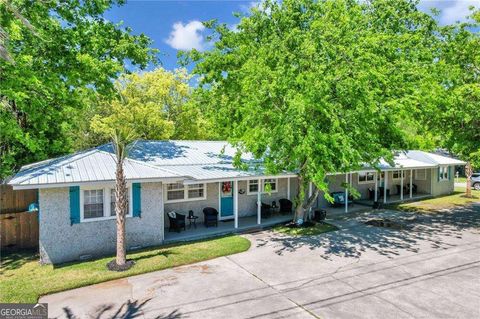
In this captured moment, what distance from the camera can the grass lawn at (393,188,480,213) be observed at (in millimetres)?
21130

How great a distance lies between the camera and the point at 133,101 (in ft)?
101

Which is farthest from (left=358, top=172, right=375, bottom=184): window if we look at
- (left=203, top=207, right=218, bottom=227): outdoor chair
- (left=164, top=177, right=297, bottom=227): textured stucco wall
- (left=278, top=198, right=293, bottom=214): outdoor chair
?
(left=203, top=207, right=218, bottom=227): outdoor chair

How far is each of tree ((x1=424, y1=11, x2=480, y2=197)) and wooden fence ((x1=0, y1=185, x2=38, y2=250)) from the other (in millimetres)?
18282

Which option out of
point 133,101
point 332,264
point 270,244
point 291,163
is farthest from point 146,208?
point 133,101

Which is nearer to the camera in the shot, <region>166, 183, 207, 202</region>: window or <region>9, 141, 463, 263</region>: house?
→ <region>9, 141, 463, 263</region>: house

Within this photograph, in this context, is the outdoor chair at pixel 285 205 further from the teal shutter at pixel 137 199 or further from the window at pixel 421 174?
the window at pixel 421 174

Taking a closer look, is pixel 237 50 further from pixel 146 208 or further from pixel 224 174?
pixel 146 208

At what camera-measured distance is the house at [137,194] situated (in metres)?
11.1

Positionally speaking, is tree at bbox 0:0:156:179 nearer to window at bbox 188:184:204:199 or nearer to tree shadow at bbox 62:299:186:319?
window at bbox 188:184:204:199

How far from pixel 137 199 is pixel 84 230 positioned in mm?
2062

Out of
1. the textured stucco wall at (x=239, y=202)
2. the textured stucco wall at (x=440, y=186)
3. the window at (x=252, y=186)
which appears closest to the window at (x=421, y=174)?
the textured stucco wall at (x=440, y=186)

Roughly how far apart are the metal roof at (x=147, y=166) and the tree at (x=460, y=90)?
4065 mm

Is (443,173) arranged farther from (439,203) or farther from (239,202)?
(239,202)

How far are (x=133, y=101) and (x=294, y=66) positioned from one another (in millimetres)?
21651
